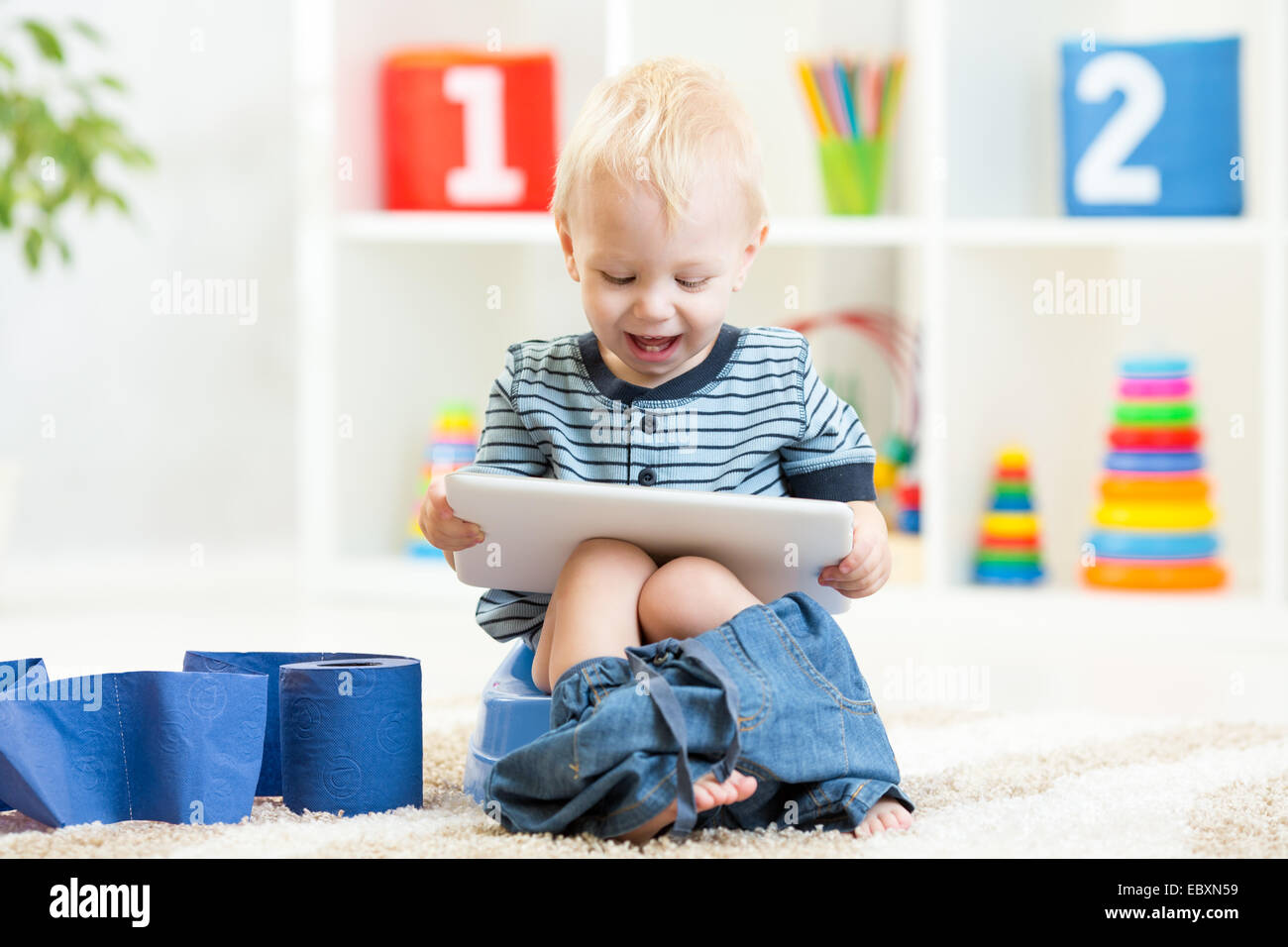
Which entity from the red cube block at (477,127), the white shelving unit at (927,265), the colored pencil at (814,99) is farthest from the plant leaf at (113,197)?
the colored pencil at (814,99)

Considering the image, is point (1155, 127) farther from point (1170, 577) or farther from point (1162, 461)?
point (1170, 577)

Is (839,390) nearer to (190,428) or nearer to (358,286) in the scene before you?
(358,286)

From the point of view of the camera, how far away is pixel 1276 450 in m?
1.94

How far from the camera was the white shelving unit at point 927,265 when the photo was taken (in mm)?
2090

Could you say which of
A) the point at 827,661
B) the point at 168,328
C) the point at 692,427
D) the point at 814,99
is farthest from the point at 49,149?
the point at 827,661

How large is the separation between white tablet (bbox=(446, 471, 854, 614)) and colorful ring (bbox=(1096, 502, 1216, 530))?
1141 millimetres

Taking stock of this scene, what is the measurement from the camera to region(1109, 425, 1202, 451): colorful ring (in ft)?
6.80

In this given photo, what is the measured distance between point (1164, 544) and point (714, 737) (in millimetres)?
1363

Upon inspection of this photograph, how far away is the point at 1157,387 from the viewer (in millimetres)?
2082

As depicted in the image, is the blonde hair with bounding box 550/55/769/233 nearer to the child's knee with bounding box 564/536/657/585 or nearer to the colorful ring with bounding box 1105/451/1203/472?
the child's knee with bounding box 564/536/657/585

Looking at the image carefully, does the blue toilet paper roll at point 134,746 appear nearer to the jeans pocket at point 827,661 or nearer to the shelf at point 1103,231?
the jeans pocket at point 827,661

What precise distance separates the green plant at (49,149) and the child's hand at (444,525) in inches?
55.1
